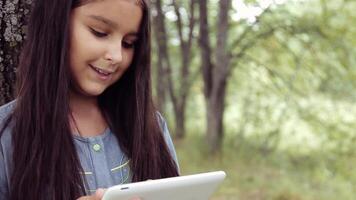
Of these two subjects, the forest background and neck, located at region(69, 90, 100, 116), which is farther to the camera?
the forest background

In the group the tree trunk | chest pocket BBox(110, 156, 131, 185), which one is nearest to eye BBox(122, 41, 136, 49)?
chest pocket BBox(110, 156, 131, 185)

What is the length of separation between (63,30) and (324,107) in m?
4.13

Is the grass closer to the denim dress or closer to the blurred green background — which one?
the blurred green background

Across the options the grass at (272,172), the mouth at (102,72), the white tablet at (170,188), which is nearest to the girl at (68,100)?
the mouth at (102,72)

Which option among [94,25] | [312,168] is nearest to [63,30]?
[94,25]

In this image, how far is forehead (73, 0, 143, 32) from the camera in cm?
117

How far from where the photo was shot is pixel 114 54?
1.18 meters

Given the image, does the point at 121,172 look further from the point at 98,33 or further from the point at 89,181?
the point at 98,33

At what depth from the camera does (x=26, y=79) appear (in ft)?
3.97

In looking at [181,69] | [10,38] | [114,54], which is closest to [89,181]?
[114,54]

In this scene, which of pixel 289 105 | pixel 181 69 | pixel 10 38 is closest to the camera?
pixel 10 38

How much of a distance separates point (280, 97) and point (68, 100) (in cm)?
428

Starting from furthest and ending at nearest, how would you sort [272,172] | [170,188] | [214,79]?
1. [214,79]
2. [272,172]
3. [170,188]

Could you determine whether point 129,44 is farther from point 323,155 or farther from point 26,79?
point 323,155
